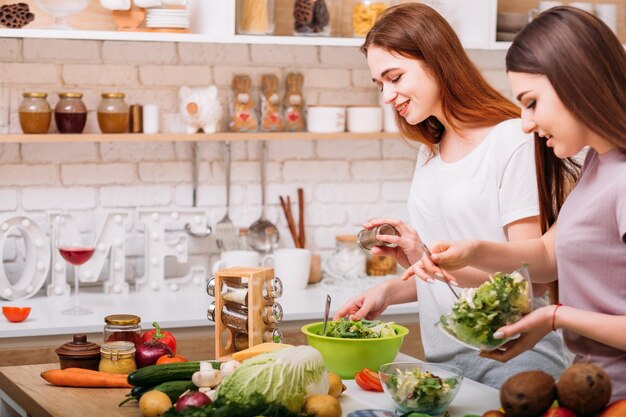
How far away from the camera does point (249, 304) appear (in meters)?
2.53

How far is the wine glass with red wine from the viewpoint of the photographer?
3.67 metres

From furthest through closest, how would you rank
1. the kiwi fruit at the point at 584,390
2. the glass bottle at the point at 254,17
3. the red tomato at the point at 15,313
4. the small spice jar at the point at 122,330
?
the glass bottle at the point at 254,17, the red tomato at the point at 15,313, the small spice jar at the point at 122,330, the kiwi fruit at the point at 584,390

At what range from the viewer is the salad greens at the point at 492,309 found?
1.93 metres

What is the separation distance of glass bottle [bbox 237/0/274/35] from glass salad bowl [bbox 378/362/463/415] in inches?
84.4

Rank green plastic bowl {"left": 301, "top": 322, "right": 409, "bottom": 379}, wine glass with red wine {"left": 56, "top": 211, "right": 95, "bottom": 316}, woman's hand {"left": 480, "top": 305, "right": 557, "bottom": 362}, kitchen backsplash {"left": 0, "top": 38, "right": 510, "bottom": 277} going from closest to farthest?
woman's hand {"left": 480, "top": 305, "right": 557, "bottom": 362} → green plastic bowl {"left": 301, "top": 322, "right": 409, "bottom": 379} → wine glass with red wine {"left": 56, "top": 211, "right": 95, "bottom": 316} → kitchen backsplash {"left": 0, "top": 38, "right": 510, "bottom": 277}

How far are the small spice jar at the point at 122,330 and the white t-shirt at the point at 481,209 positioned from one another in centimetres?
78

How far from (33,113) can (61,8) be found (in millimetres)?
410

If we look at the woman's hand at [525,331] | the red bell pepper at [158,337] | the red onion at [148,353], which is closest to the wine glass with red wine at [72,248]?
the red bell pepper at [158,337]

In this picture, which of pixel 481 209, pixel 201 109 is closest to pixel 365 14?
pixel 201 109

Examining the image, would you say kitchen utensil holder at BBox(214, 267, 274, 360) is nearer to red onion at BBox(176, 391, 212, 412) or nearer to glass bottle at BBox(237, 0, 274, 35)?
red onion at BBox(176, 391, 212, 412)

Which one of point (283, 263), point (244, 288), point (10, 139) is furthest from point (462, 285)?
point (10, 139)

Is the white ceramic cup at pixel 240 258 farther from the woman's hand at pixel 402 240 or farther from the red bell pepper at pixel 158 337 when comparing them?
the woman's hand at pixel 402 240

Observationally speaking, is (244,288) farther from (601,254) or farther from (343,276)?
(343,276)

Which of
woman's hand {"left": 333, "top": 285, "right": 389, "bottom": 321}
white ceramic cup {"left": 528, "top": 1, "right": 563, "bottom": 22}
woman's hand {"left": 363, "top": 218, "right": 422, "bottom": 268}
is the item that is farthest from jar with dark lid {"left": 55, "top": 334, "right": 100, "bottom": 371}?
white ceramic cup {"left": 528, "top": 1, "right": 563, "bottom": 22}
